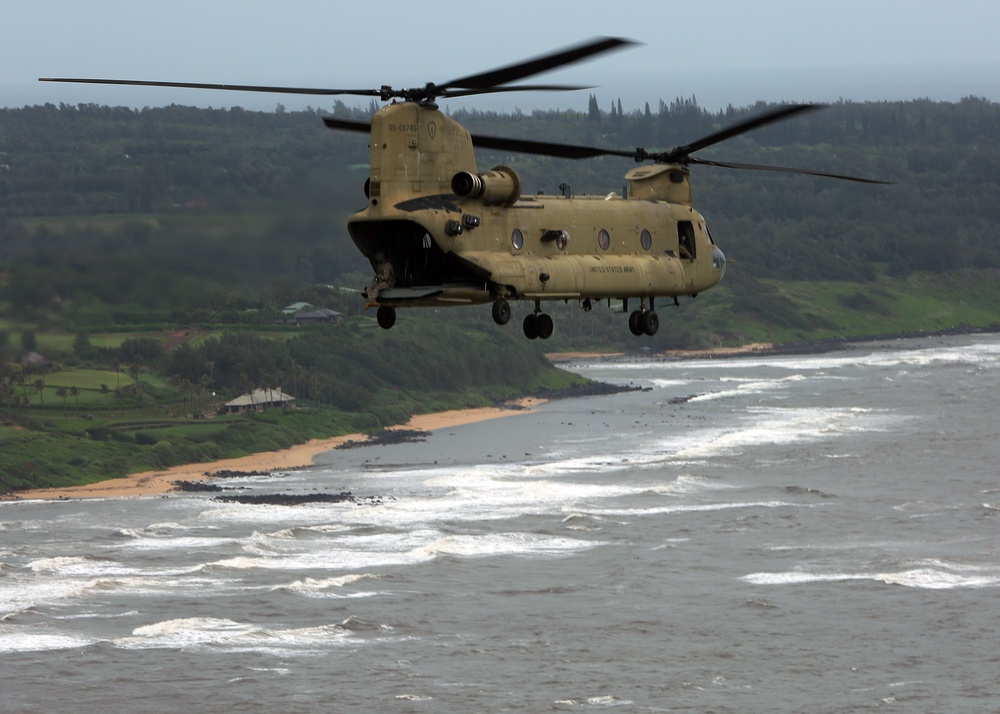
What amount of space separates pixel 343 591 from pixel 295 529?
1002 centimetres

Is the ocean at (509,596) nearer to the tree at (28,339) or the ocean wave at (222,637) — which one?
the ocean wave at (222,637)

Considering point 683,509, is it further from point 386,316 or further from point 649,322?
point 386,316

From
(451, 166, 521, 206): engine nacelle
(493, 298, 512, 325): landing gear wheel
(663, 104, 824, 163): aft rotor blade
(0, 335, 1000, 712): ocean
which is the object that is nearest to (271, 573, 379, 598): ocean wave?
(0, 335, 1000, 712): ocean

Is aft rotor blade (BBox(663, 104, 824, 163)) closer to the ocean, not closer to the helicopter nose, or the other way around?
the helicopter nose

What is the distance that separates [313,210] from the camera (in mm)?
56719

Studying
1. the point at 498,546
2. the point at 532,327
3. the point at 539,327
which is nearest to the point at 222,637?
the point at 498,546

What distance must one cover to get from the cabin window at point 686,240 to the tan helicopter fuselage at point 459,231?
10.6 feet

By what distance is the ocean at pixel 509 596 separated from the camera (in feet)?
443

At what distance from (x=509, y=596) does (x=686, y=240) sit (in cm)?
11469

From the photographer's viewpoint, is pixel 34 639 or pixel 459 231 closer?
pixel 459 231

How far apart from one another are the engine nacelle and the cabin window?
708 centimetres

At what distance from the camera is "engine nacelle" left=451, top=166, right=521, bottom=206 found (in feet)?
119

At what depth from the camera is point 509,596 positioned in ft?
507

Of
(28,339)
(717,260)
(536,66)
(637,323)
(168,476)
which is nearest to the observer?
(536,66)
